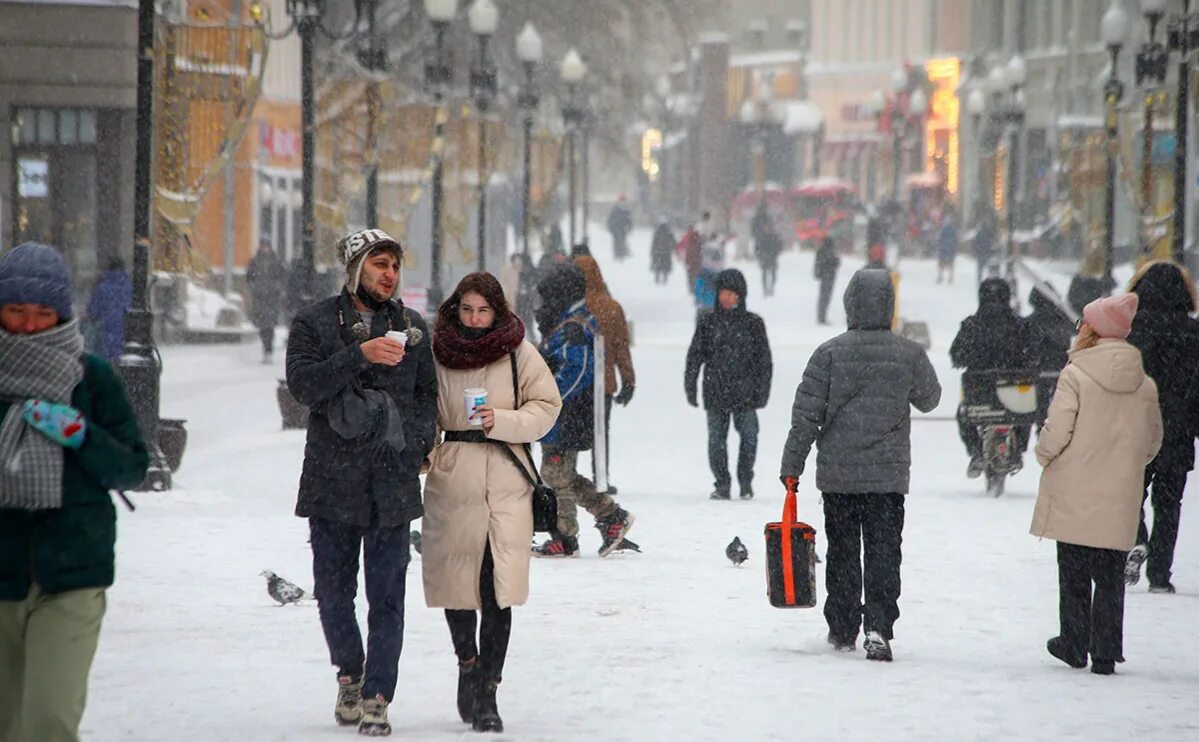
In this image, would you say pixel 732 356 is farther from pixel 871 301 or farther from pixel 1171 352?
pixel 871 301

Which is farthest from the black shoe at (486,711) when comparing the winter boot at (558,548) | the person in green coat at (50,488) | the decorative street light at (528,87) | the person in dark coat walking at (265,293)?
the decorative street light at (528,87)

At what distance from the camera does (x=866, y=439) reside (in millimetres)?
8344

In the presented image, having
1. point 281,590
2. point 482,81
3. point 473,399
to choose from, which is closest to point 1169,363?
point 281,590

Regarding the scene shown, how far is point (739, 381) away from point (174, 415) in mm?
8431

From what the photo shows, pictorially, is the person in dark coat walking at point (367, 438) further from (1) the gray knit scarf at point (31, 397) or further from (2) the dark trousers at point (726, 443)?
(2) the dark trousers at point (726, 443)

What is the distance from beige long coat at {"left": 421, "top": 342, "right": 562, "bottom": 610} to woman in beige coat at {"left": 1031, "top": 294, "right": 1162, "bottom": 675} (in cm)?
244

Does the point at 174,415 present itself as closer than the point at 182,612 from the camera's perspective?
No

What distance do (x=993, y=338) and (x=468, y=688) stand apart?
846 cm

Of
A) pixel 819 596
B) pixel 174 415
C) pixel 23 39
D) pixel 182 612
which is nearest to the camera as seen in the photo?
pixel 182 612

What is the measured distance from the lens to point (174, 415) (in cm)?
2069

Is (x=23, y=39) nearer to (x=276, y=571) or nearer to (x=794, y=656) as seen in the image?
(x=276, y=571)

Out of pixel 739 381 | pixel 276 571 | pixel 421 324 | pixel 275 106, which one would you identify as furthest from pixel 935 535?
pixel 275 106

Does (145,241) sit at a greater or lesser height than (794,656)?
greater

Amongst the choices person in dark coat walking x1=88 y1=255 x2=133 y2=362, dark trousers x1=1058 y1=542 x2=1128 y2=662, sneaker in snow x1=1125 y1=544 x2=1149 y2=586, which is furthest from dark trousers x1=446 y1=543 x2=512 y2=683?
person in dark coat walking x1=88 y1=255 x2=133 y2=362
